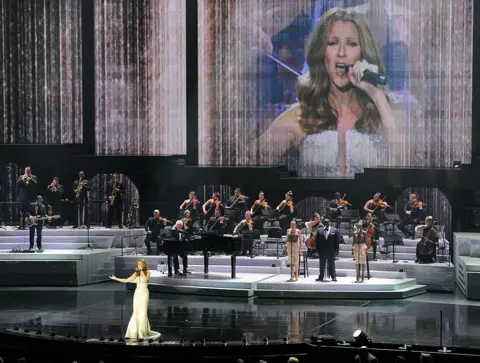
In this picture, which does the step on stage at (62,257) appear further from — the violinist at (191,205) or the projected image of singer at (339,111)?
the projected image of singer at (339,111)

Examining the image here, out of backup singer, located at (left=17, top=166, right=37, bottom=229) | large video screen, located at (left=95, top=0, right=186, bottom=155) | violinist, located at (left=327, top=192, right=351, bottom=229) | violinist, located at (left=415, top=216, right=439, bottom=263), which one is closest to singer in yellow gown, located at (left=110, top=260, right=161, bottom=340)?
violinist, located at (left=415, top=216, right=439, bottom=263)

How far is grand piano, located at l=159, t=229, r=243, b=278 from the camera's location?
21.6 m

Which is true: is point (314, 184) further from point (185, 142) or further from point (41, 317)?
point (41, 317)

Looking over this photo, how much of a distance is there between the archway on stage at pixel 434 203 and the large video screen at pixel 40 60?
322 inches

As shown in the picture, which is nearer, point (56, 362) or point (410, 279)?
point (56, 362)

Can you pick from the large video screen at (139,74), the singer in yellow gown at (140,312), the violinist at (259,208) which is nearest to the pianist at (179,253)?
the violinist at (259,208)

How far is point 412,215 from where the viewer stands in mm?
23781

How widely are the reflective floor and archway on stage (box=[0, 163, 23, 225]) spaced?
5737mm

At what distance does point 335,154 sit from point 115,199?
5.82 m

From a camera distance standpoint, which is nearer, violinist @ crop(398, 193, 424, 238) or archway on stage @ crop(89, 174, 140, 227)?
violinist @ crop(398, 193, 424, 238)

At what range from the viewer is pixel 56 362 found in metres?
16.0

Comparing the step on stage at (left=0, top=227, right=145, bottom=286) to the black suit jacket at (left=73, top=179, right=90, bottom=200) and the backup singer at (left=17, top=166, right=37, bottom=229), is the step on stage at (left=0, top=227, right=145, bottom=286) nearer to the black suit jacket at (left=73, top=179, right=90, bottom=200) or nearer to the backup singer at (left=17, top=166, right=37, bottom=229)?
the backup singer at (left=17, top=166, right=37, bottom=229)

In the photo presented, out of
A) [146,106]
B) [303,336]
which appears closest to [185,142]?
[146,106]

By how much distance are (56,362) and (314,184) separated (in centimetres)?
1149
